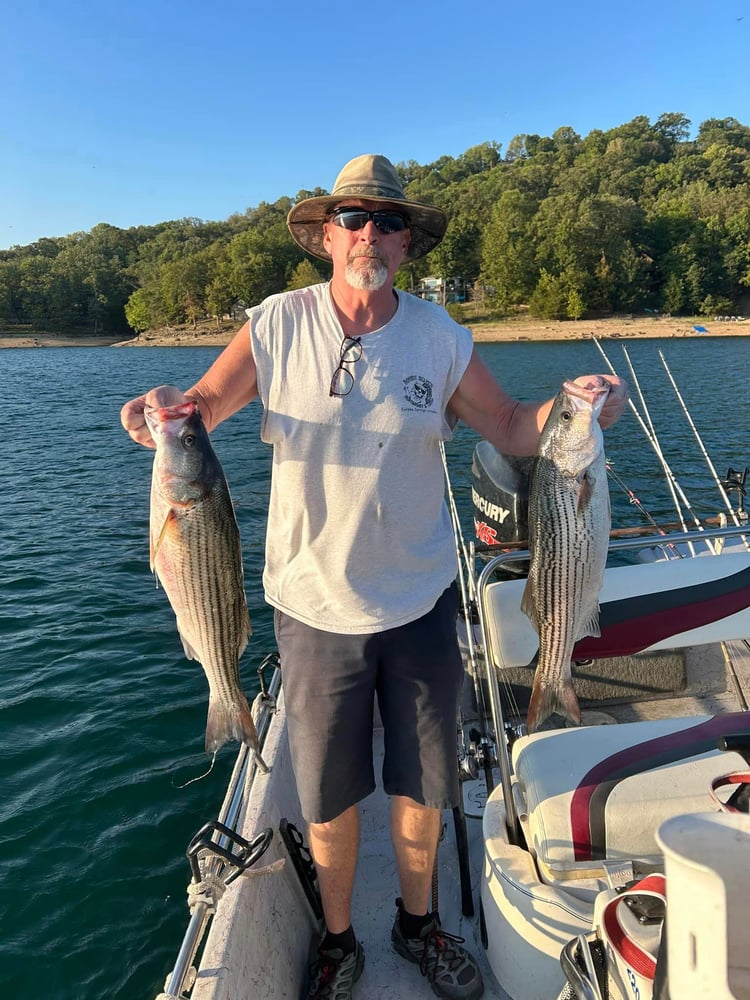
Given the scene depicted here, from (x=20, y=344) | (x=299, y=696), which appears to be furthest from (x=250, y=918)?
(x=20, y=344)

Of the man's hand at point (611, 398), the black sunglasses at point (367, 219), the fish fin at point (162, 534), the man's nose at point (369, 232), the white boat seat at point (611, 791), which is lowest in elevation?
the white boat seat at point (611, 791)

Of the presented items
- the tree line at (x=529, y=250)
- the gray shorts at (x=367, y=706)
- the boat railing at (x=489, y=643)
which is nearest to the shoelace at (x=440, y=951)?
the boat railing at (x=489, y=643)

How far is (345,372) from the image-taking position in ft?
7.80

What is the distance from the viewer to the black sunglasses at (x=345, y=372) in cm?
237

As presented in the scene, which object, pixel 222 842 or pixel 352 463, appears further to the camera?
pixel 222 842

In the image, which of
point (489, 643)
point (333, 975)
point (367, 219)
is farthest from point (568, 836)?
point (367, 219)

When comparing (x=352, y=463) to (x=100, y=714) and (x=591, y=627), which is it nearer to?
(x=591, y=627)

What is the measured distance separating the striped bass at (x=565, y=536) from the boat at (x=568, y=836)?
28 centimetres

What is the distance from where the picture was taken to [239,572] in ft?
8.44

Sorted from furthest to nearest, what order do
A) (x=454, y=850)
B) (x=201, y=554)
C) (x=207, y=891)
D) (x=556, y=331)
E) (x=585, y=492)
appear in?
(x=556, y=331)
(x=454, y=850)
(x=585, y=492)
(x=201, y=554)
(x=207, y=891)

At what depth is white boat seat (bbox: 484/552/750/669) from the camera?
3541 mm

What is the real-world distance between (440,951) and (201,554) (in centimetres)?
198

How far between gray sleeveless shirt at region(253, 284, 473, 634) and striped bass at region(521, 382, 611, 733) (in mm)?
498

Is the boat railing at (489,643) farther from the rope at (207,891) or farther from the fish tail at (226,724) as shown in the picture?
the rope at (207,891)
